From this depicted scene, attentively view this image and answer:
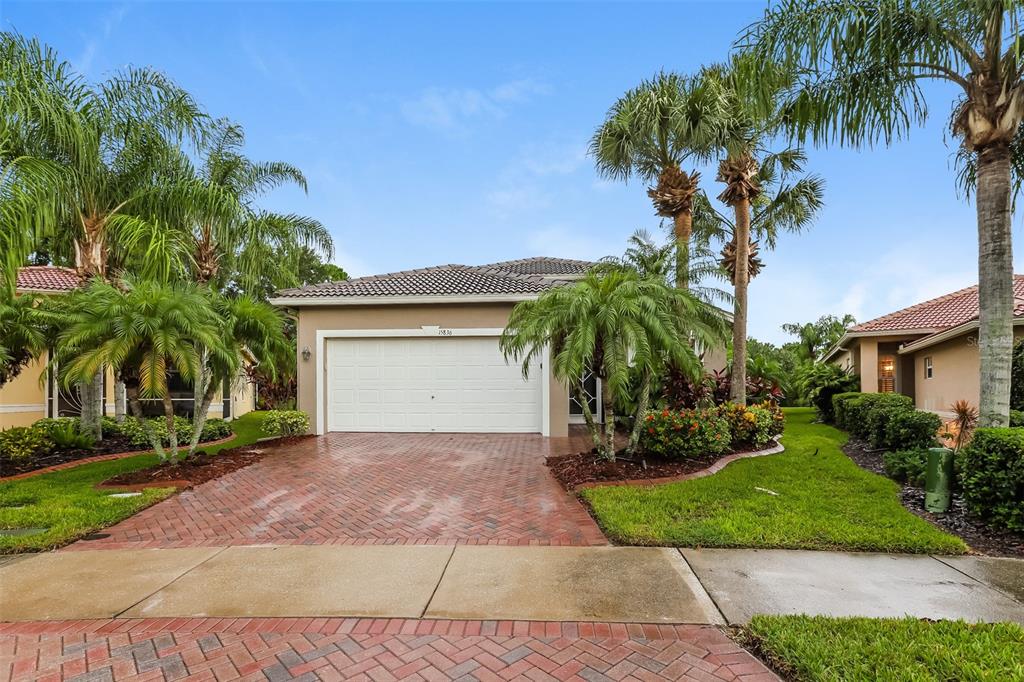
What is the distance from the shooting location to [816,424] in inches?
670

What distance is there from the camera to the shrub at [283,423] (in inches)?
477

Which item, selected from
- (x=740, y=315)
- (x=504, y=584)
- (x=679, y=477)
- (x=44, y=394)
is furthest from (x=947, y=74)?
(x=44, y=394)

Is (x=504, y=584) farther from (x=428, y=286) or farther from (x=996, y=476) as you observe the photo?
(x=428, y=286)

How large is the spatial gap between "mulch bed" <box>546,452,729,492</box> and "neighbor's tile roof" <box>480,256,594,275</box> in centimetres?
1168

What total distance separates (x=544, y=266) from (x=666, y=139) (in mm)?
9267

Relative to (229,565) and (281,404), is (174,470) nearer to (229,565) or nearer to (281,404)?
(229,565)

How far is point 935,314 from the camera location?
16.8 metres

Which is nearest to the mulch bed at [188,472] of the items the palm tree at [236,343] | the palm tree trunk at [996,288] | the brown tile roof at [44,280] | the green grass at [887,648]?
the palm tree at [236,343]

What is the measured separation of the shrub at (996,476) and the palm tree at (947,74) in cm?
92

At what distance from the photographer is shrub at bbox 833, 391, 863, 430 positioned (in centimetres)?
1431

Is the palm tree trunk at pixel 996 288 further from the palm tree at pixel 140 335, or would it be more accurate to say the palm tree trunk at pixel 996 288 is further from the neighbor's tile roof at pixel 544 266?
the neighbor's tile roof at pixel 544 266

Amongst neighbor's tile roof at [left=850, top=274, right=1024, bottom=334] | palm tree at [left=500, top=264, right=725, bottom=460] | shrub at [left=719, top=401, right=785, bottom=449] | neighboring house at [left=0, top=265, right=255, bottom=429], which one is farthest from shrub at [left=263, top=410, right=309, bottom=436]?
neighbor's tile roof at [left=850, top=274, right=1024, bottom=334]

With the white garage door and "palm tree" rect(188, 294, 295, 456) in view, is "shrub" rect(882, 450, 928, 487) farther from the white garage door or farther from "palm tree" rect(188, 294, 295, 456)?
"palm tree" rect(188, 294, 295, 456)

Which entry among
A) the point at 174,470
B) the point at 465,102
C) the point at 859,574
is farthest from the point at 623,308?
the point at 465,102
